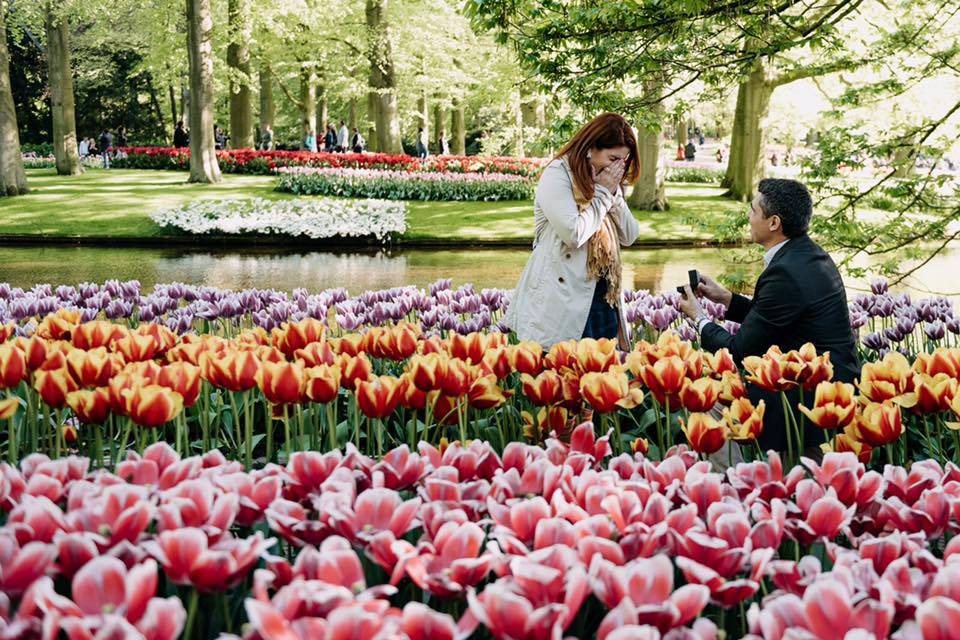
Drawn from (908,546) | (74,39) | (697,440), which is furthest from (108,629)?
(74,39)

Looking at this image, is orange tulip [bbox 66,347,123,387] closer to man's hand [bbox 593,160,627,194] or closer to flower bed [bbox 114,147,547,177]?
man's hand [bbox 593,160,627,194]

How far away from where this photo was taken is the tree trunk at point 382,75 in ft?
96.5

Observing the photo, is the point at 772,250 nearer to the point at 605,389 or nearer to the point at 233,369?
the point at 605,389

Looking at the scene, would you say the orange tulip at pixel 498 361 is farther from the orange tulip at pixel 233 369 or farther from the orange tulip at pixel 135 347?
the orange tulip at pixel 135 347

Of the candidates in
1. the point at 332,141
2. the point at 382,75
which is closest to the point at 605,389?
the point at 382,75

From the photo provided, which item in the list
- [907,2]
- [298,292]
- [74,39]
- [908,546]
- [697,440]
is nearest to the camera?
[908,546]

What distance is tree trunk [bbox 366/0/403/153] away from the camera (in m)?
29.4

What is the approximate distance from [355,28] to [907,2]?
26.0 meters

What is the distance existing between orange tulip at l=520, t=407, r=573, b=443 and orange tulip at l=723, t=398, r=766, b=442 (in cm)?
53

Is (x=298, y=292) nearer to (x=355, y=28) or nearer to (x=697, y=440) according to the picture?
(x=697, y=440)

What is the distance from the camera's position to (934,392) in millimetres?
2594

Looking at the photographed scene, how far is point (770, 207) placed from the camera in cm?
428

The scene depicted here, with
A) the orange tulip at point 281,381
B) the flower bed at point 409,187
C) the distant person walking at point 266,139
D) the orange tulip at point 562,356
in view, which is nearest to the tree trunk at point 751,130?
the flower bed at point 409,187

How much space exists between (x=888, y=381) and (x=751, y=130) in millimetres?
22908
